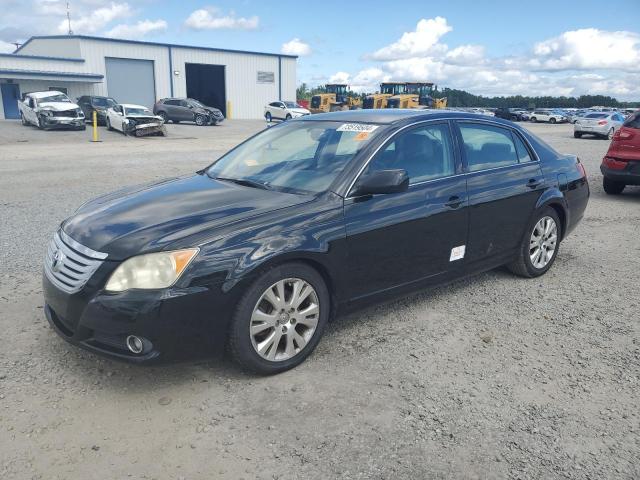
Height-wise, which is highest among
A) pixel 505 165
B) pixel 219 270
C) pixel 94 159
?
pixel 505 165

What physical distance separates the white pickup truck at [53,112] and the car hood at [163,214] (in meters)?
25.1

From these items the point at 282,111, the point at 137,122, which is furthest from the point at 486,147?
the point at 282,111

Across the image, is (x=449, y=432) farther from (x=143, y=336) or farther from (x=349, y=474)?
(x=143, y=336)

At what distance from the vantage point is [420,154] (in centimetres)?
405

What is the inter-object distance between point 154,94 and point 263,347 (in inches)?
1704

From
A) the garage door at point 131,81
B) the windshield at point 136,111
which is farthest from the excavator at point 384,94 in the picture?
the windshield at point 136,111

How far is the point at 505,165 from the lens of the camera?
4.67 metres

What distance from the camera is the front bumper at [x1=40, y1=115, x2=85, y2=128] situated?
25.8m

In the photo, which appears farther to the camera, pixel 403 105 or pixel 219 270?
pixel 403 105

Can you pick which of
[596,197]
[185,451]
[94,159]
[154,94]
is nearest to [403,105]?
[154,94]

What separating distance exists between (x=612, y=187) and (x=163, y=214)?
9.15m

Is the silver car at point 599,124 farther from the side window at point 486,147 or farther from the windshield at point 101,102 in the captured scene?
the side window at point 486,147

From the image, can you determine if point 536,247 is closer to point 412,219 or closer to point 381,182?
point 412,219

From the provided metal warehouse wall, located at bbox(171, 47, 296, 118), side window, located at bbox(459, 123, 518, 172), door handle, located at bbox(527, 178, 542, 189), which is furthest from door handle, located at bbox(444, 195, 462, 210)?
metal warehouse wall, located at bbox(171, 47, 296, 118)
